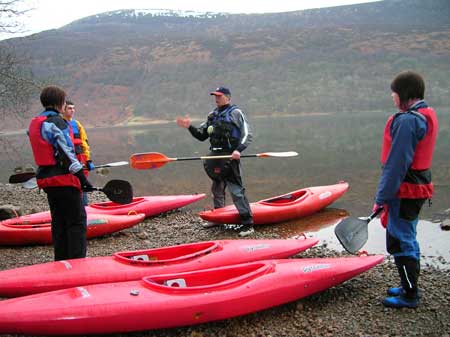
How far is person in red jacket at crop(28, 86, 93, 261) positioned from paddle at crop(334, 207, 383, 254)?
220 centimetres

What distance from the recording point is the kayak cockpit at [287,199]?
21.3 feet

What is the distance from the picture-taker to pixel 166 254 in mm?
4309

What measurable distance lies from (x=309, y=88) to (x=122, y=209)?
3220 cm

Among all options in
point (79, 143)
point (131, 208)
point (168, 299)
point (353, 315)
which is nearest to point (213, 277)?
point (168, 299)

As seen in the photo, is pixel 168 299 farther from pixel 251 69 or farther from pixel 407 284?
pixel 251 69

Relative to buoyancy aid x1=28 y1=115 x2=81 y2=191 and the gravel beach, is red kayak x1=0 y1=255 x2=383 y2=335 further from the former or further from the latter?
buoyancy aid x1=28 y1=115 x2=81 y2=191

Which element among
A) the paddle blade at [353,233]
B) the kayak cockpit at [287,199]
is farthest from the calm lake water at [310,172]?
the paddle blade at [353,233]

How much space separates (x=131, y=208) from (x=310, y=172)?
19.6 feet

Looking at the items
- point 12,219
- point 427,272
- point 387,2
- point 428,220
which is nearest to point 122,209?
point 12,219

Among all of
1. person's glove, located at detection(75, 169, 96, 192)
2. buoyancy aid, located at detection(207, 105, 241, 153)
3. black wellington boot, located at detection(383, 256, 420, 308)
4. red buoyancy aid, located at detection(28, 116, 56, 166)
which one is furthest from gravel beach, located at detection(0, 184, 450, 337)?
buoyancy aid, located at detection(207, 105, 241, 153)

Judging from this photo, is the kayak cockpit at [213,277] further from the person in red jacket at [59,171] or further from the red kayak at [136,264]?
the person in red jacket at [59,171]

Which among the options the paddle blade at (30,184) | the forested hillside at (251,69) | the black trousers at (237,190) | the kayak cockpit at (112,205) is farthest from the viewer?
the forested hillside at (251,69)

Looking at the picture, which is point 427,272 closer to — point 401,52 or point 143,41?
point 401,52

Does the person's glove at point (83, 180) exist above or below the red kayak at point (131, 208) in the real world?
above
